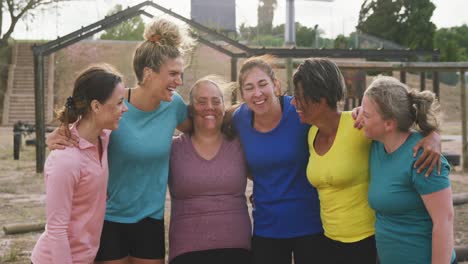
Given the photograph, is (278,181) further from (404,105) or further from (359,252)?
(404,105)

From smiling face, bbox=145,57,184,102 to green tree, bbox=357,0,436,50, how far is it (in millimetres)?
39301

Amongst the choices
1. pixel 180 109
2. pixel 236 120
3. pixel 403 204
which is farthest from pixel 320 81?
pixel 180 109

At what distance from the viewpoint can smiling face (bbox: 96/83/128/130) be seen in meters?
3.00

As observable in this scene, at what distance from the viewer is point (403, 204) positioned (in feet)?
8.90

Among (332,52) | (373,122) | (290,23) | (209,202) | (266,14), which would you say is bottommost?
(209,202)

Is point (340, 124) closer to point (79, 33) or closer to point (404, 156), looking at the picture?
point (404, 156)

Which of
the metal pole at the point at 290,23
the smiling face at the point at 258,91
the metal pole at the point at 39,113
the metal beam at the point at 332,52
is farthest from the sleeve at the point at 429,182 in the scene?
the metal pole at the point at 290,23

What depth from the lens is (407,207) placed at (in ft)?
8.89

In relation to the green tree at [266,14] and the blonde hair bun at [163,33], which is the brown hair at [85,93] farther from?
the green tree at [266,14]

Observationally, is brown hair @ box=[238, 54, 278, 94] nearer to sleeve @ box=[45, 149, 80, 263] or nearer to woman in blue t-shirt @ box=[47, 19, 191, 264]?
woman in blue t-shirt @ box=[47, 19, 191, 264]

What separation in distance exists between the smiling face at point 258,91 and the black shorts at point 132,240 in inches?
30.5

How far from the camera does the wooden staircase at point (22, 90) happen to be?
90.6 ft

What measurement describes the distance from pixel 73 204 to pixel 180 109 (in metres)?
0.87

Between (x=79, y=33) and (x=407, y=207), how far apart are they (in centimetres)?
1051
